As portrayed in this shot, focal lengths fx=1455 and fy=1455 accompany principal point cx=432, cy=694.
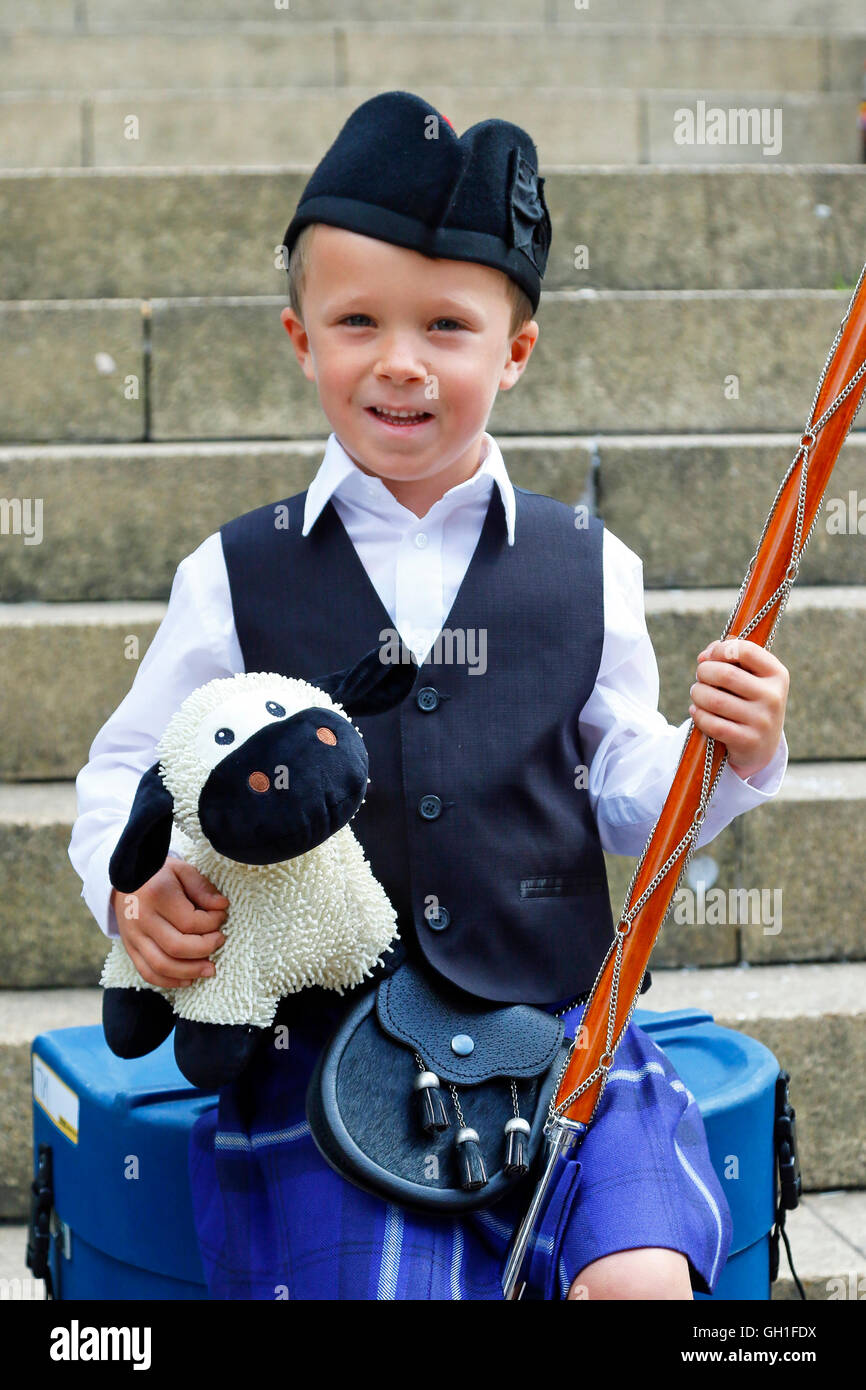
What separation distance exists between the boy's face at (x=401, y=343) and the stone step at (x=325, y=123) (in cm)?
223

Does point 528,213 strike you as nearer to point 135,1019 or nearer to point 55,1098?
point 135,1019

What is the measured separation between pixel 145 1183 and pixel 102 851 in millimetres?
316

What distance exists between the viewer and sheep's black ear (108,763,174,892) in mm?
1069

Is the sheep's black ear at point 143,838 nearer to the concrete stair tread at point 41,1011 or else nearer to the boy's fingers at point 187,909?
the boy's fingers at point 187,909

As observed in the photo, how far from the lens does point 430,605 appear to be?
1.29m

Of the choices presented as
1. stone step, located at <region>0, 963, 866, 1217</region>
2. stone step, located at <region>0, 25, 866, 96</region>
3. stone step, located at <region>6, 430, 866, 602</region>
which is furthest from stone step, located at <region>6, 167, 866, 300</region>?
stone step, located at <region>0, 963, 866, 1217</region>

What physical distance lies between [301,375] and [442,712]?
4.56ft

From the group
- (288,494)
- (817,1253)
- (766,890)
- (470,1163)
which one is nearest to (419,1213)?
(470,1163)

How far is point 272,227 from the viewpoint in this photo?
2.75 m

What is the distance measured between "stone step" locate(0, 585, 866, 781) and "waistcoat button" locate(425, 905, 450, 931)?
94cm

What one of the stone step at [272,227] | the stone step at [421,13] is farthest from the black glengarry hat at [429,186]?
the stone step at [421,13]

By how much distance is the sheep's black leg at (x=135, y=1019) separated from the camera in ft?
3.84

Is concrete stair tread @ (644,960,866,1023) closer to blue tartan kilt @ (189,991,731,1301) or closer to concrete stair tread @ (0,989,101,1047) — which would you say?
blue tartan kilt @ (189,991,731,1301)
